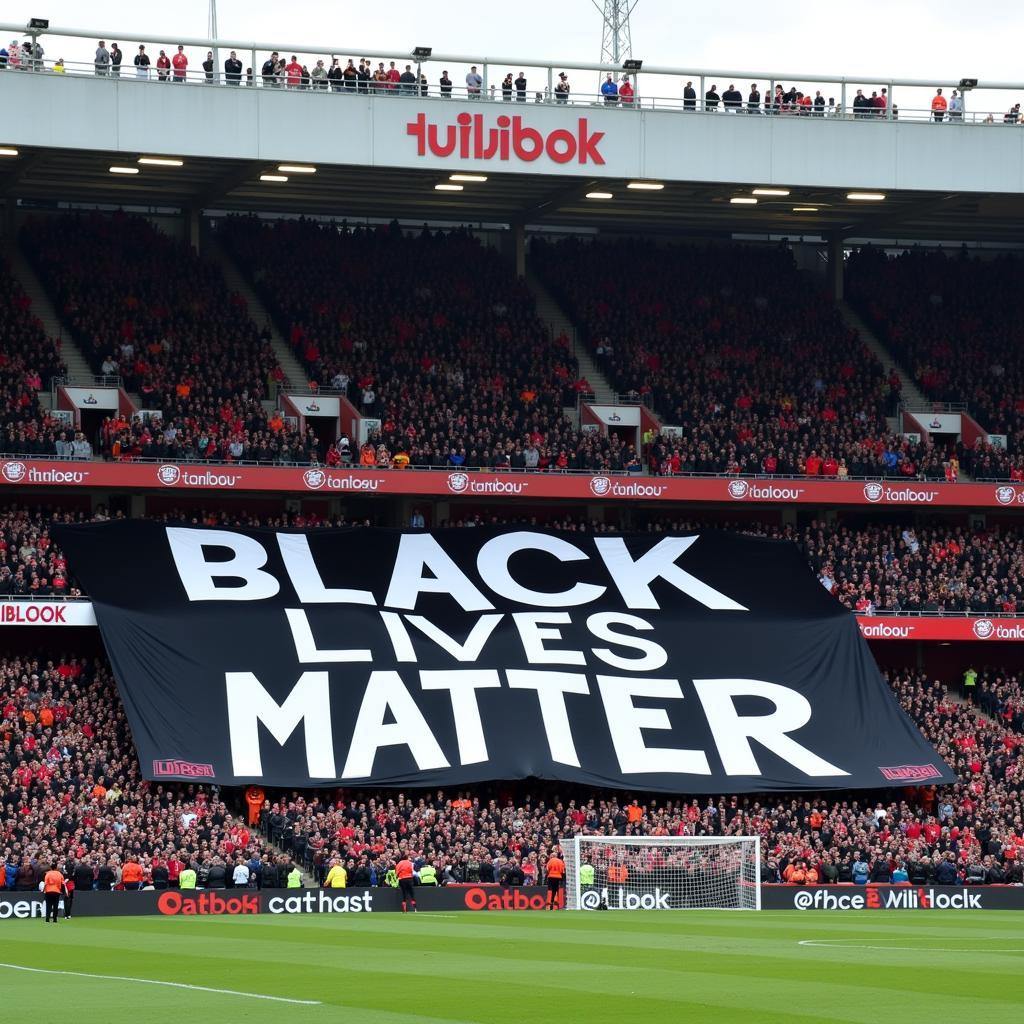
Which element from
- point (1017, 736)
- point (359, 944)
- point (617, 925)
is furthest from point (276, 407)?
point (359, 944)

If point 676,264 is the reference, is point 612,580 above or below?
below

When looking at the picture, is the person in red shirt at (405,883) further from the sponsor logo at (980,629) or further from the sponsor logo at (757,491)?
the sponsor logo at (980,629)

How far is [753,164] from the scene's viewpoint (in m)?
51.2

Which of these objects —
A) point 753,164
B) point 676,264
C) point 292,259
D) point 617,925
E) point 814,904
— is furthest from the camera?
point 676,264

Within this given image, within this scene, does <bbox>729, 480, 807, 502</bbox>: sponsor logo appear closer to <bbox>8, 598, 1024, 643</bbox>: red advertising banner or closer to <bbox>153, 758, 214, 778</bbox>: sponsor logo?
<bbox>8, 598, 1024, 643</bbox>: red advertising banner

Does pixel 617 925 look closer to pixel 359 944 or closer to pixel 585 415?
pixel 359 944

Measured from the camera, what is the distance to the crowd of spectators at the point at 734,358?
53469 millimetres

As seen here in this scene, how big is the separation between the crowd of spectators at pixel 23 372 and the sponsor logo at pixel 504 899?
1679cm

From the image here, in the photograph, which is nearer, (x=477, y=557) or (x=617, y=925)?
(x=617, y=925)

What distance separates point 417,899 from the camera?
36844 millimetres

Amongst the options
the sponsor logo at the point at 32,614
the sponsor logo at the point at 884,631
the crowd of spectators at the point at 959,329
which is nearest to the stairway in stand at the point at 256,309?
the sponsor logo at the point at 32,614

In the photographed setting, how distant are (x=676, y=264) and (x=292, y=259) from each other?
11.8 meters

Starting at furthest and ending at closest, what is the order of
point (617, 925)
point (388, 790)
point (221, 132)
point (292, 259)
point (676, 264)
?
1. point (676, 264)
2. point (292, 259)
3. point (221, 132)
4. point (388, 790)
5. point (617, 925)

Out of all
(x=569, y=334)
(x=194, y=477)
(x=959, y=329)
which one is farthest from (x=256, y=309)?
(x=959, y=329)
